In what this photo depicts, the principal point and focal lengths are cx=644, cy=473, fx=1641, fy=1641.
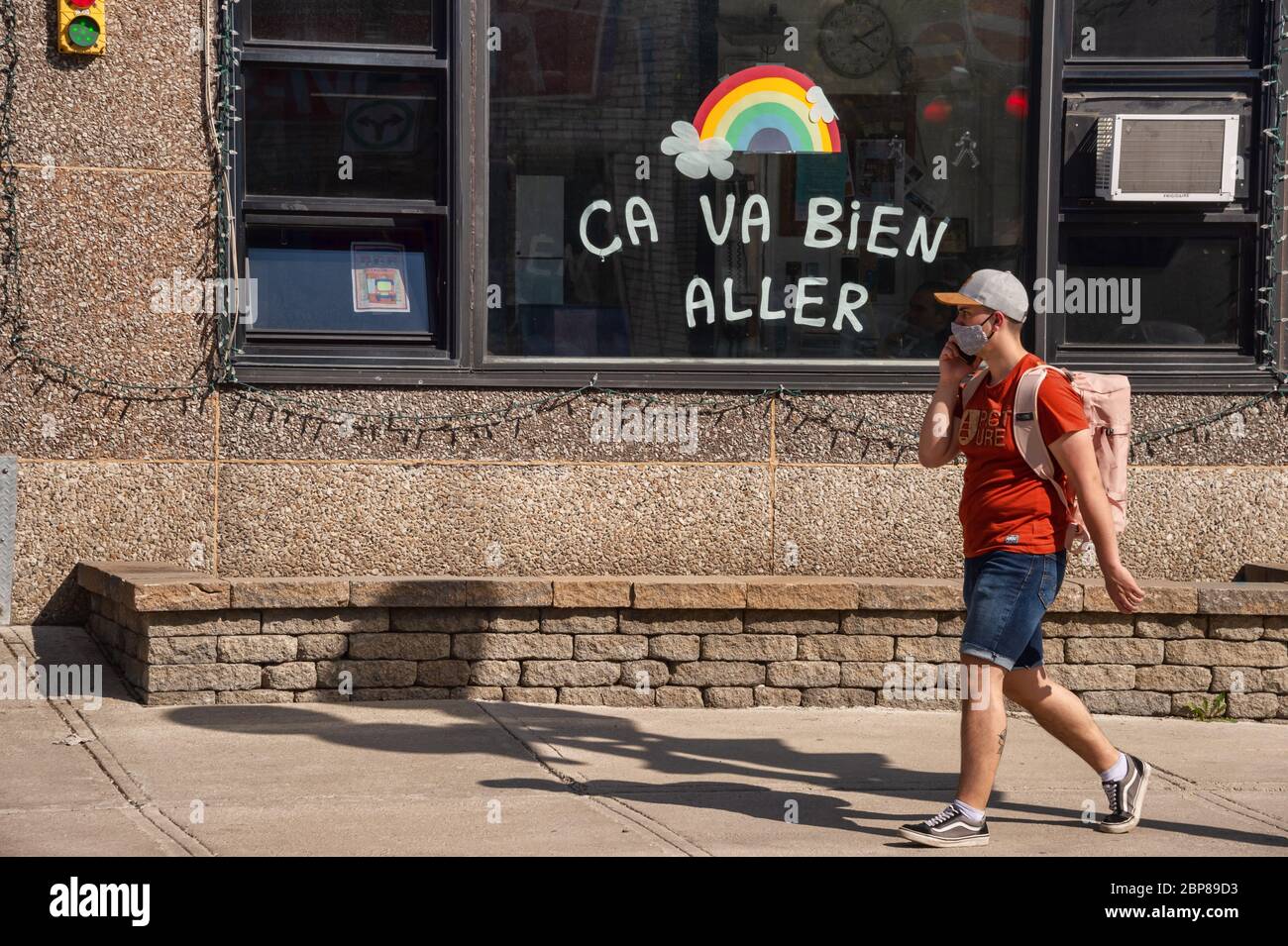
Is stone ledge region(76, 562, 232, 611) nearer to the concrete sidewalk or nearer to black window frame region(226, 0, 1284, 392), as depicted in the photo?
the concrete sidewalk

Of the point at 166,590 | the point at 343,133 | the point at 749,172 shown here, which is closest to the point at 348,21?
the point at 343,133

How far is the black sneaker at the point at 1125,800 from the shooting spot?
5738 millimetres

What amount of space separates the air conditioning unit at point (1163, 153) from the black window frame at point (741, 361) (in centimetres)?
22

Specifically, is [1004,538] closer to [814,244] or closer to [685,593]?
[685,593]

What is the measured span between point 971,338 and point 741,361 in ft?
9.28

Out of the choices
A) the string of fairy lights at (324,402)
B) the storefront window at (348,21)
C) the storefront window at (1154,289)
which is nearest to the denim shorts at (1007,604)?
the string of fairy lights at (324,402)

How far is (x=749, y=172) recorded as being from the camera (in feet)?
27.5

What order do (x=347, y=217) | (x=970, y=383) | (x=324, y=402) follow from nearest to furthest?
(x=970, y=383) → (x=324, y=402) → (x=347, y=217)

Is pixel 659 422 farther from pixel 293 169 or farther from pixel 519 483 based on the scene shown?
pixel 293 169

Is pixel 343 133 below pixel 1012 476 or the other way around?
the other way around

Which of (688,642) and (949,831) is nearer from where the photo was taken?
(949,831)

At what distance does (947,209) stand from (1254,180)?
1.56 meters

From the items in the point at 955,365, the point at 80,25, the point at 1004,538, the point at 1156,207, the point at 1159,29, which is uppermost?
the point at 1159,29

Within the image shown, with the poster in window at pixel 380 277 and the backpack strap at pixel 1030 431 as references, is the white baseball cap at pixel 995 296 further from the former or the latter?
the poster in window at pixel 380 277
